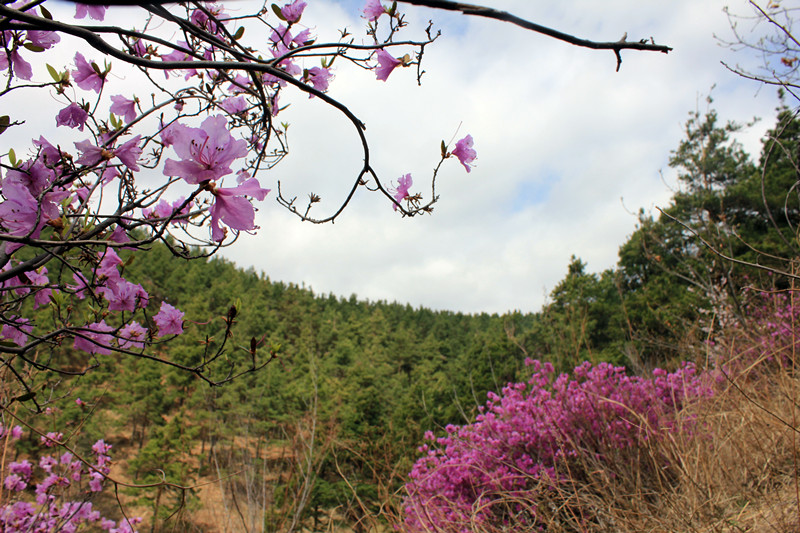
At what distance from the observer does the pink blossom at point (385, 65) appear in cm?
148

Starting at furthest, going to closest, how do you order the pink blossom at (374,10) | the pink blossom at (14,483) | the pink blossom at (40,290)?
the pink blossom at (14,483), the pink blossom at (374,10), the pink blossom at (40,290)

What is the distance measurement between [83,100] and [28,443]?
16606mm

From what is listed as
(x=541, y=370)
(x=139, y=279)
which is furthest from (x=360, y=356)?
(x=541, y=370)

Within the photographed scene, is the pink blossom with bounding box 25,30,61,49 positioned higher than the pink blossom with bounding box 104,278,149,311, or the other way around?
the pink blossom with bounding box 25,30,61,49

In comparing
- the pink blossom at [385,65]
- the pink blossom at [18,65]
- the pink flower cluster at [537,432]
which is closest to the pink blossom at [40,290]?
the pink blossom at [18,65]

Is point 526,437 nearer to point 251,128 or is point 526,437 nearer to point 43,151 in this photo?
point 251,128

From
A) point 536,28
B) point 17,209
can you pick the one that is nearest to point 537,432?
point 17,209

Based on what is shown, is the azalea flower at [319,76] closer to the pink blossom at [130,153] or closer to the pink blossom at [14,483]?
the pink blossom at [130,153]

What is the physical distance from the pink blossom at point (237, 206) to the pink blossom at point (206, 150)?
0.11 ft

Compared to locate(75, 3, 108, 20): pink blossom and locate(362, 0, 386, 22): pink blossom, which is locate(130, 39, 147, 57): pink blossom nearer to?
locate(75, 3, 108, 20): pink blossom

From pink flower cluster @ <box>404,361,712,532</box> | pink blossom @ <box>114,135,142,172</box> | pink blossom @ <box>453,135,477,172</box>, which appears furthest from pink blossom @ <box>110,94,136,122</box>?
pink flower cluster @ <box>404,361,712,532</box>

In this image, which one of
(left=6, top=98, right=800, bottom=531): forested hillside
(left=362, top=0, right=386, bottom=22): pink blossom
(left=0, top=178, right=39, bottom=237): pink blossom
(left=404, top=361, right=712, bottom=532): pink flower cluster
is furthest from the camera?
(left=6, top=98, right=800, bottom=531): forested hillside

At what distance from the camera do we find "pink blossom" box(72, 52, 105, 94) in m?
1.33

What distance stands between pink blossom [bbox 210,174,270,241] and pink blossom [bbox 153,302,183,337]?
27.5 inches
